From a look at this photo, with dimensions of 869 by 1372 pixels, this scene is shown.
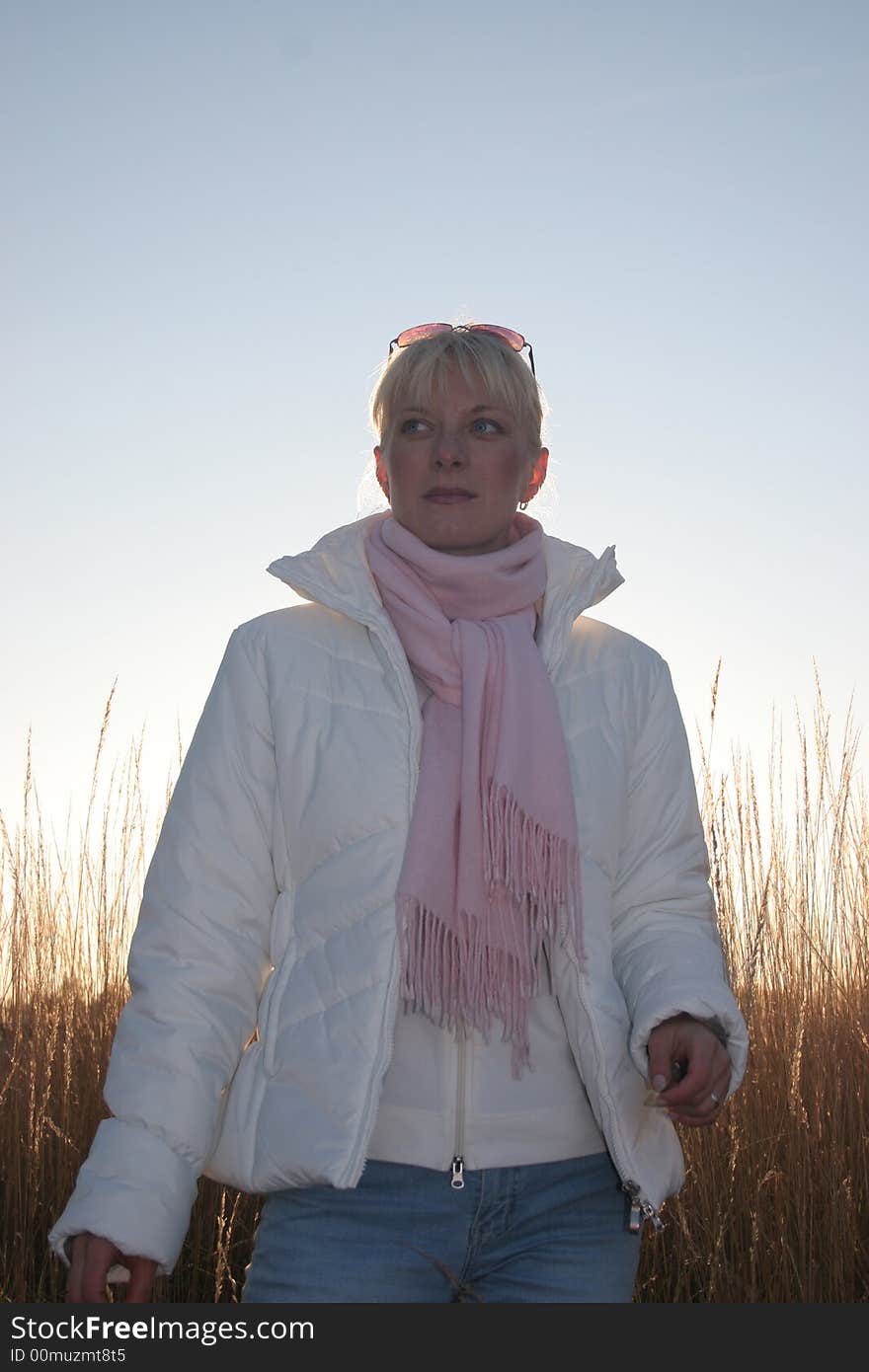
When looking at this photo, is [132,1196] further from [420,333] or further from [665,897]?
[420,333]

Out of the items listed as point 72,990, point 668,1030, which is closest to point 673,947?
point 668,1030

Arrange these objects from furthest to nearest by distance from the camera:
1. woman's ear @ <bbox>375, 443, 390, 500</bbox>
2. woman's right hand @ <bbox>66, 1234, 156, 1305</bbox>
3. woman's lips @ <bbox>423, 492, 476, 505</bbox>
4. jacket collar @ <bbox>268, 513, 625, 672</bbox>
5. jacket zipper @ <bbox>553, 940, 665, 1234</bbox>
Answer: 1. woman's ear @ <bbox>375, 443, 390, 500</bbox>
2. woman's lips @ <bbox>423, 492, 476, 505</bbox>
3. jacket collar @ <bbox>268, 513, 625, 672</bbox>
4. jacket zipper @ <bbox>553, 940, 665, 1234</bbox>
5. woman's right hand @ <bbox>66, 1234, 156, 1305</bbox>

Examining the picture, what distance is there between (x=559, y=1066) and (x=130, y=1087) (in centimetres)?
51

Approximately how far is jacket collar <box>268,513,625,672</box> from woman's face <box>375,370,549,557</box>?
0.33 feet

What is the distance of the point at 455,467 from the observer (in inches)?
71.6

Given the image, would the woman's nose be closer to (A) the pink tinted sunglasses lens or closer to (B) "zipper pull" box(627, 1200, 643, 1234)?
(A) the pink tinted sunglasses lens

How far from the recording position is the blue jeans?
1.41 meters

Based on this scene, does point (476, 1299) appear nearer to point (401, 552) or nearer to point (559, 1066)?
point (559, 1066)

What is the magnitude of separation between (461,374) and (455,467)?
14 centimetres

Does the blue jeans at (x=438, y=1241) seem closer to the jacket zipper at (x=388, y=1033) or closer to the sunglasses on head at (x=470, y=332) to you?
the jacket zipper at (x=388, y=1033)

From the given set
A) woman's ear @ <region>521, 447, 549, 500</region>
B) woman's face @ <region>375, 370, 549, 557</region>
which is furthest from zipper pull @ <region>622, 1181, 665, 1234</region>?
woman's ear @ <region>521, 447, 549, 500</region>

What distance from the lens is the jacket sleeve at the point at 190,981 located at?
142 centimetres

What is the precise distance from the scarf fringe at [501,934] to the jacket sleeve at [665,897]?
0.10m

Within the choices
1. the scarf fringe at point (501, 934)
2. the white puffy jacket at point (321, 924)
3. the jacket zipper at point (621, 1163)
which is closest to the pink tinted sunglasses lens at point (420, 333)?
the white puffy jacket at point (321, 924)
